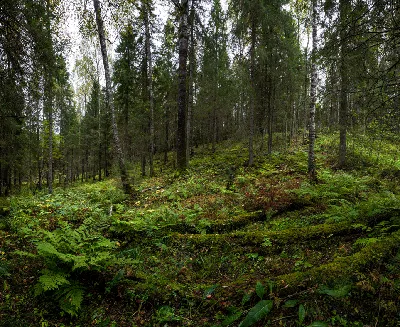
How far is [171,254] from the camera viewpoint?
4871 mm

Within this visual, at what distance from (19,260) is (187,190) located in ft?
20.9

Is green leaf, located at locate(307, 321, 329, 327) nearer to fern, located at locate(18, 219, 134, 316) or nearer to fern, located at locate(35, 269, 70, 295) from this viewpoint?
fern, located at locate(18, 219, 134, 316)

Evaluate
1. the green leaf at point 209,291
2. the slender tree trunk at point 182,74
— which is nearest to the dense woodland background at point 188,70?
the slender tree trunk at point 182,74

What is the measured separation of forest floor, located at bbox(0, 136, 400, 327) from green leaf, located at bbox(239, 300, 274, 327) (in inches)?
0.4

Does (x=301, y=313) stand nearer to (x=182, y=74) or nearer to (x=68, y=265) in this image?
(x=68, y=265)

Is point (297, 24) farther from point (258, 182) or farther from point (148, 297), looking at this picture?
point (148, 297)

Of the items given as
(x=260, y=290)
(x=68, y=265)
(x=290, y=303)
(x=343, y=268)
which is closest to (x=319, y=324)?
(x=290, y=303)

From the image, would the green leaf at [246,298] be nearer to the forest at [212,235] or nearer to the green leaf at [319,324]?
the forest at [212,235]

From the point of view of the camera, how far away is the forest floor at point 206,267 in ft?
9.50

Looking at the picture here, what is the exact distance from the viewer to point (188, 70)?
1977cm

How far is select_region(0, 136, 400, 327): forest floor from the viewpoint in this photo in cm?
290

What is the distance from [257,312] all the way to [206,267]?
173 cm

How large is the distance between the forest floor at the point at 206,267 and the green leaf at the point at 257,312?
11 millimetres

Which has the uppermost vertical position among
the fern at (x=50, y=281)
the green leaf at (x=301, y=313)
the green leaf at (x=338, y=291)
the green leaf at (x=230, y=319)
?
the green leaf at (x=338, y=291)
